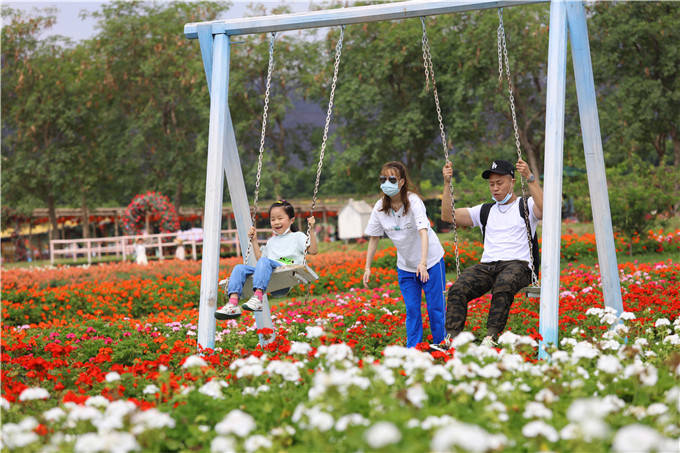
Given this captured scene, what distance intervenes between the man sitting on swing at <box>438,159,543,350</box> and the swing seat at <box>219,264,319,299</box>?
124 cm

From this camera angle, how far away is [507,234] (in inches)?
236

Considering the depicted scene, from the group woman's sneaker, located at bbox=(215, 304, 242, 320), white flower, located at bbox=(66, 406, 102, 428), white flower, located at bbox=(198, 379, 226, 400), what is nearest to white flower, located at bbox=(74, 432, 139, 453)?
white flower, located at bbox=(66, 406, 102, 428)

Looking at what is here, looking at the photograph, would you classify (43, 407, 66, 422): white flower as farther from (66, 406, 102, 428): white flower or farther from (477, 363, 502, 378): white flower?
(477, 363, 502, 378): white flower

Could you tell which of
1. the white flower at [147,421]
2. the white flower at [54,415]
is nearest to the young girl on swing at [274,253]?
the white flower at [54,415]

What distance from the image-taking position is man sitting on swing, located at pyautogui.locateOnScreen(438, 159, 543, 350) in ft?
18.7

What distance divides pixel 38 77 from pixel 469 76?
23462 mm

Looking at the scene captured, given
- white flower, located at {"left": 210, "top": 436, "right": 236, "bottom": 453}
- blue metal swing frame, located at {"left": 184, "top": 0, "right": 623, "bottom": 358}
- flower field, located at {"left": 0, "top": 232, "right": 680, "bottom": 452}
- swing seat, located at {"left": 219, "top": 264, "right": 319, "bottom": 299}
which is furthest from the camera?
swing seat, located at {"left": 219, "top": 264, "right": 319, "bottom": 299}

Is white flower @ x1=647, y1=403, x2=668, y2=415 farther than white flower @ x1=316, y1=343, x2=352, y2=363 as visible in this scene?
No

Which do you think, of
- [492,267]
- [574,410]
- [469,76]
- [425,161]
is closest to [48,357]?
[492,267]

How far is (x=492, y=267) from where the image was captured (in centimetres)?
601

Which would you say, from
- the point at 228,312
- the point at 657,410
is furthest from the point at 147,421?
the point at 228,312

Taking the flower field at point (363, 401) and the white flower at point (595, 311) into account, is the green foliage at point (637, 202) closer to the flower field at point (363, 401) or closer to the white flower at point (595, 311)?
the flower field at point (363, 401)

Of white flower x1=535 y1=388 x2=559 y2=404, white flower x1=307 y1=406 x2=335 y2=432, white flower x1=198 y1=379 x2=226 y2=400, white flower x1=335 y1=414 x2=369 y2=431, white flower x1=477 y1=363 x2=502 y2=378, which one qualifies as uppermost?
white flower x1=307 y1=406 x2=335 y2=432

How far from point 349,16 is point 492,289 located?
267cm
